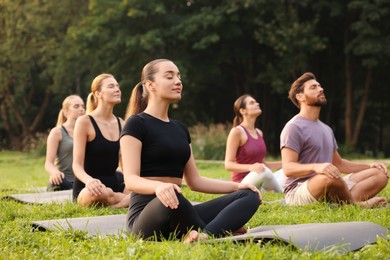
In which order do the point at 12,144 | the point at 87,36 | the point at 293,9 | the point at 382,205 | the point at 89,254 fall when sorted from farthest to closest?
the point at 12,144 < the point at 87,36 < the point at 293,9 < the point at 382,205 < the point at 89,254

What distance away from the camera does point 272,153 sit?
955 inches

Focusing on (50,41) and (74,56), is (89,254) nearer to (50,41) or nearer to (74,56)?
(74,56)

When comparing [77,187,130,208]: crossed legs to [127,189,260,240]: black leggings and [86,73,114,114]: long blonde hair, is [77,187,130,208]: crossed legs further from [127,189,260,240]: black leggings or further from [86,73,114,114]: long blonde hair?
[127,189,260,240]: black leggings

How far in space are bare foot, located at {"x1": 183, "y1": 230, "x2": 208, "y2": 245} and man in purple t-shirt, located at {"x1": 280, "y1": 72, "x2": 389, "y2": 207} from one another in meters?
2.03

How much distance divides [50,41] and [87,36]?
630 centimetres

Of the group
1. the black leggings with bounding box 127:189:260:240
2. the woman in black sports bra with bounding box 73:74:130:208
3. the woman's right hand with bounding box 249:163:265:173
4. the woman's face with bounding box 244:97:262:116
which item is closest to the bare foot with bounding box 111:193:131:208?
the woman in black sports bra with bounding box 73:74:130:208

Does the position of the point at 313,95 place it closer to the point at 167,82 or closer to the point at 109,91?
the point at 109,91

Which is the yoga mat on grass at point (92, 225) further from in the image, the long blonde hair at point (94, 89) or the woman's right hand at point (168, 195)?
the long blonde hair at point (94, 89)

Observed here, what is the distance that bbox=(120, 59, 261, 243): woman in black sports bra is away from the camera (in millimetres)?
4008

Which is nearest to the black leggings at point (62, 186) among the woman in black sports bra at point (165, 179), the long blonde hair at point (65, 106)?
the long blonde hair at point (65, 106)

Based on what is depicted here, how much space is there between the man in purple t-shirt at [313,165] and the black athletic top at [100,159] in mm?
1907

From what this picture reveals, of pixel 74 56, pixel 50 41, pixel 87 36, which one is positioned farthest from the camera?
pixel 50 41

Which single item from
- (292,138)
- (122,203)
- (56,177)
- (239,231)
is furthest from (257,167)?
(239,231)

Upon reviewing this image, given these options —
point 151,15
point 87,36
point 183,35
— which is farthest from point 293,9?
point 87,36
